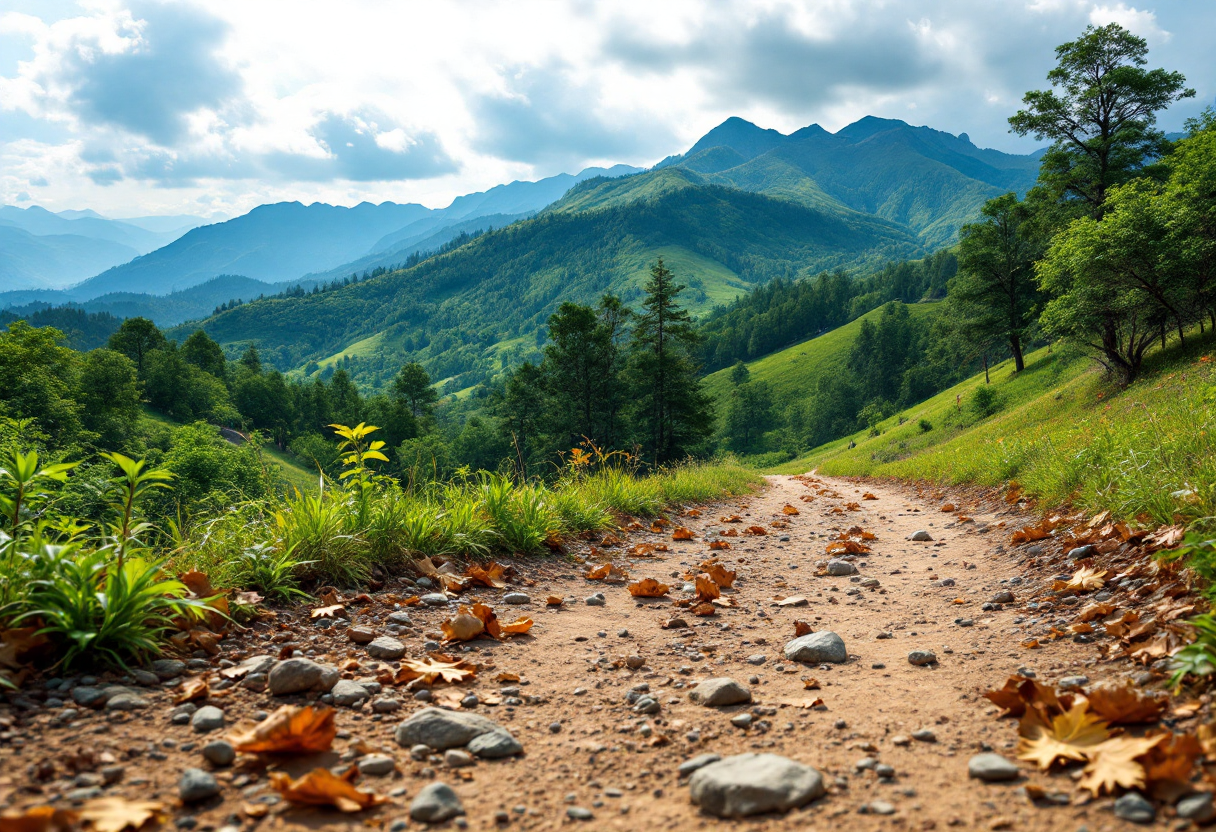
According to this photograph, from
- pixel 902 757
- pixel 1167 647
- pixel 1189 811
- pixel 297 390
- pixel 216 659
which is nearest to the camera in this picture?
pixel 1189 811

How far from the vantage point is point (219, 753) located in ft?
6.72

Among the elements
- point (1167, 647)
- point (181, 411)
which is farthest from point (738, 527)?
point (181, 411)

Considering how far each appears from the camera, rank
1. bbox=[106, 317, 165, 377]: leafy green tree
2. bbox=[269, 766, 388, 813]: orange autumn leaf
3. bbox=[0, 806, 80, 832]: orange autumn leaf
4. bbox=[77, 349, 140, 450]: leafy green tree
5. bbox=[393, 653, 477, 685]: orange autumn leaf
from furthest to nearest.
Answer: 1. bbox=[106, 317, 165, 377]: leafy green tree
2. bbox=[77, 349, 140, 450]: leafy green tree
3. bbox=[393, 653, 477, 685]: orange autumn leaf
4. bbox=[269, 766, 388, 813]: orange autumn leaf
5. bbox=[0, 806, 80, 832]: orange autumn leaf

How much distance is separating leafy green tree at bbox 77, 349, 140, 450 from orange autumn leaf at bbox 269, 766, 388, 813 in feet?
211

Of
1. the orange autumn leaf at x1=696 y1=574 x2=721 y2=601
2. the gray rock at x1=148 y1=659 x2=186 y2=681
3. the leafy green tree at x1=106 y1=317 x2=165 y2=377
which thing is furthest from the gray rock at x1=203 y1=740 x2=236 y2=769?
the leafy green tree at x1=106 y1=317 x2=165 y2=377

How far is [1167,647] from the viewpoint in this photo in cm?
248

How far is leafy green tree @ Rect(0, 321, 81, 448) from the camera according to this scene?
40344mm

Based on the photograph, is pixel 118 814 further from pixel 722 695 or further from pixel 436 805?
pixel 722 695

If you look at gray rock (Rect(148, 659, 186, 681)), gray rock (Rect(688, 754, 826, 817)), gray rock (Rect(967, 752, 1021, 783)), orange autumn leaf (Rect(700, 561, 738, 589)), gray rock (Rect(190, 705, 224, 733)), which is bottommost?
orange autumn leaf (Rect(700, 561, 738, 589))

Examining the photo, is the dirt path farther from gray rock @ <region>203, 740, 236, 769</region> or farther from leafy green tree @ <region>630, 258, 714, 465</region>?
leafy green tree @ <region>630, 258, 714, 465</region>

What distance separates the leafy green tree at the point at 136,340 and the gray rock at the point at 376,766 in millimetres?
93902

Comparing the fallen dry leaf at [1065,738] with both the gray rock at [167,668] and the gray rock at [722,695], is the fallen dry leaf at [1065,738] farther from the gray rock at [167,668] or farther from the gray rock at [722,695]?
the gray rock at [167,668]

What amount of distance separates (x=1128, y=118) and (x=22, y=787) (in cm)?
4194

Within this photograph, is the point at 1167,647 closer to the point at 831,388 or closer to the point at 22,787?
the point at 22,787
